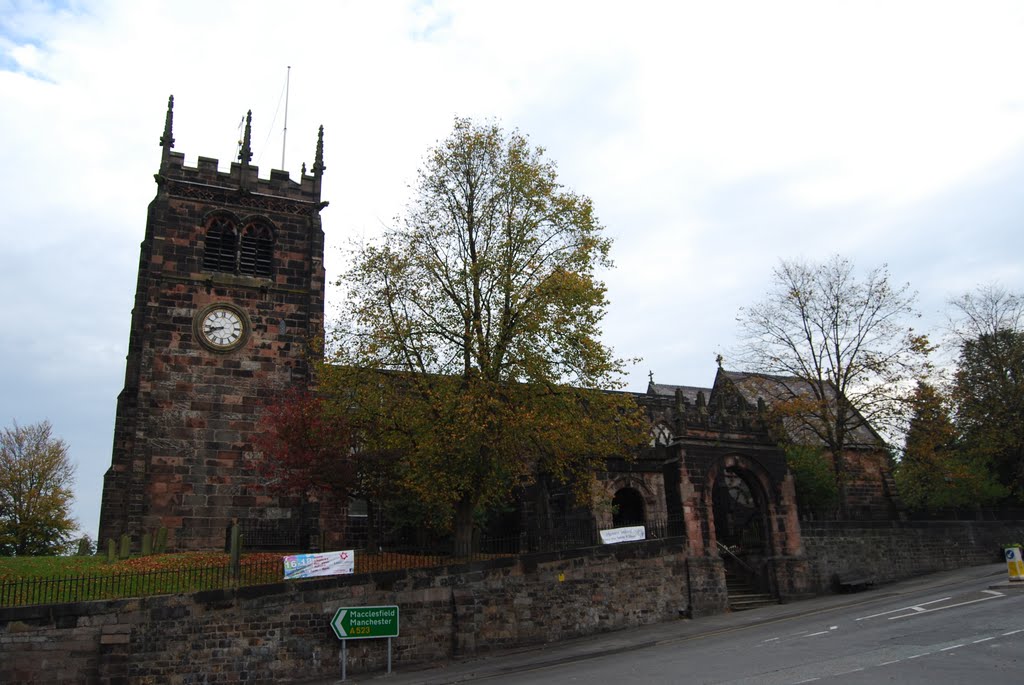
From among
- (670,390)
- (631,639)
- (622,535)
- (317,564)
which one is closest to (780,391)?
(670,390)

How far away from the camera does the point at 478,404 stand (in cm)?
2056

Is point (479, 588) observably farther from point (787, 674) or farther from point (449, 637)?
point (787, 674)

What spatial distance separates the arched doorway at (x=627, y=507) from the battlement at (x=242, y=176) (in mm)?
17140

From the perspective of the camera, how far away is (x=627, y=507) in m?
31.5

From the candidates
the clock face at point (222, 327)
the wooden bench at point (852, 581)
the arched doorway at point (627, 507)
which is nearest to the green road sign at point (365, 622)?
the arched doorway at point (627, 507)

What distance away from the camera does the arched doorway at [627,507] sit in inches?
1197

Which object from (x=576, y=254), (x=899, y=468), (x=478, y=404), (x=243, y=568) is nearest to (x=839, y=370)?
(x=899, y=468)

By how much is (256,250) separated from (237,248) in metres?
0.75

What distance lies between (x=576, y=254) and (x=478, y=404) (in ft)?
20.0

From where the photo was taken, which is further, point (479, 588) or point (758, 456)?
point (758, 456)

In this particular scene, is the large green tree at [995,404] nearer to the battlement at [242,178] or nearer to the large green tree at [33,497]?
the battlement at [242,178]

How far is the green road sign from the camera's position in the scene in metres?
18.6

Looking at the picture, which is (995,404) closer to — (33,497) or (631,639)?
(631,639)

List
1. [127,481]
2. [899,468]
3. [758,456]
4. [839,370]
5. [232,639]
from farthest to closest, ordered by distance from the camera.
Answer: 1. [899,468]
2. [839,370]
3. [758,456]
4. [127,481]
5. [232,639]
